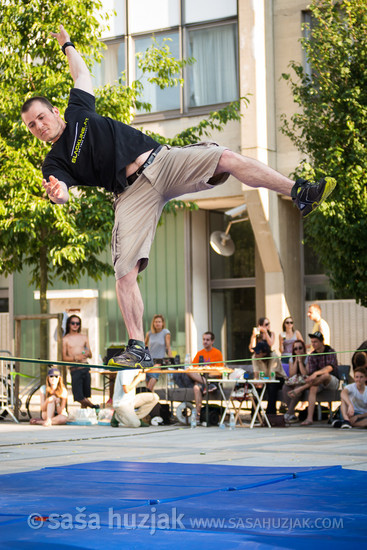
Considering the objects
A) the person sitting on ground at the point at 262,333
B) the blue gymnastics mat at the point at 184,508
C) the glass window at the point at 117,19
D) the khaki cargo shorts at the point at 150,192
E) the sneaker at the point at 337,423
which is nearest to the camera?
the blue gymnastics mat at the point at 184,508

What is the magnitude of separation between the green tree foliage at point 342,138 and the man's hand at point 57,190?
7.90 meters

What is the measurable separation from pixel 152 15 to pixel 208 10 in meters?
1.45

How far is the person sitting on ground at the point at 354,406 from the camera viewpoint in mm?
12227

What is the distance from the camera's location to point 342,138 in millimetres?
13367

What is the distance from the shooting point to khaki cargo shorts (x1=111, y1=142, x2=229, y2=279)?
5.65 metres

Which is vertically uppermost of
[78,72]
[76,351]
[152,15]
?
[152,15]

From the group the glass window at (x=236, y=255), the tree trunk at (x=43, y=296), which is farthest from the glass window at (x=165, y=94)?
the tree trunk at (x=43, y=296)

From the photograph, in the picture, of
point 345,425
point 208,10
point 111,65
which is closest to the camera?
point 345,425

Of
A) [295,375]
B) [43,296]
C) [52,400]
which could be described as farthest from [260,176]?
[43,296]

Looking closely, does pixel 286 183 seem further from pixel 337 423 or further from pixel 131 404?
pixel 131 404

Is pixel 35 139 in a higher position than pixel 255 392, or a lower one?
higher

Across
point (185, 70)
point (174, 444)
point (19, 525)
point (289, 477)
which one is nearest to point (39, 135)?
point (19, 525)

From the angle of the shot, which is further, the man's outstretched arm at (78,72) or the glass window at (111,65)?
the glass window at (111,65)

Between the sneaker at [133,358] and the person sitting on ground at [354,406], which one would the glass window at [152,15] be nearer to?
the person sitting on ground at [354,406]
